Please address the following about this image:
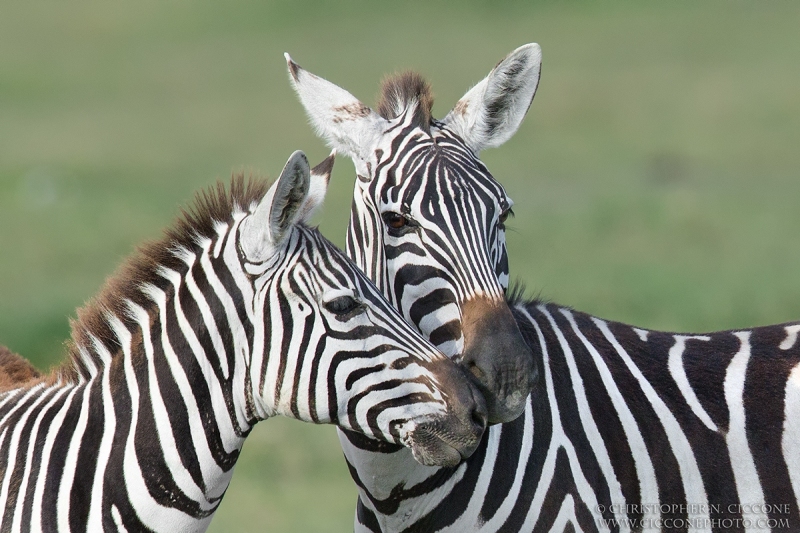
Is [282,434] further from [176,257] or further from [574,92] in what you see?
[574,92]

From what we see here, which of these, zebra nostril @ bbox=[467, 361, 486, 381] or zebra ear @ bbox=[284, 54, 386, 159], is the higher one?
zebra ear @ bbox=[284, 54, 386, 159]

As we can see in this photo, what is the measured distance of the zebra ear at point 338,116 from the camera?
6004 mm

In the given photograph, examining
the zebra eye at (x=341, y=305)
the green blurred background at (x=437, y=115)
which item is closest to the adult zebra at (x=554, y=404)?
the zebra eye at (x=341, y=305)

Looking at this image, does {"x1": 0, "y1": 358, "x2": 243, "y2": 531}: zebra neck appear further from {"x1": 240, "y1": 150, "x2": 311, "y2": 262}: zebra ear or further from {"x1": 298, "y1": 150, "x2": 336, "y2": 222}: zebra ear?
{"x1": 298, "y1": 150, "x2": 336, "y2": 222}: zebra ear

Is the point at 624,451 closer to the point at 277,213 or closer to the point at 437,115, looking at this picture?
the point at 277,213

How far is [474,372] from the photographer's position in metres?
5.09

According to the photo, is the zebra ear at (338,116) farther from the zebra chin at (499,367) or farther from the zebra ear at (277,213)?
the zebra chin at (499,367)

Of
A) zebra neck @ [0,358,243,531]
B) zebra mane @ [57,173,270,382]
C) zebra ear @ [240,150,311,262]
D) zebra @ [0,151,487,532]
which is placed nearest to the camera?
zebra ear @ [240,150,311,262]

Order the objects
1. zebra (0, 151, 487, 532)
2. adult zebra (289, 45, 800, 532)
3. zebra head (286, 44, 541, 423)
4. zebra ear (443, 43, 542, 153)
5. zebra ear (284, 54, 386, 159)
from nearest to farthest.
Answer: zebra (0, 151, 487, 532) → zebra head (286, 44, 541, 423) → adult zebra (289, 45, 800, 532) → zebra ear (284, 54, 386, 159) → zebra ear (443, 43, 542, 153)

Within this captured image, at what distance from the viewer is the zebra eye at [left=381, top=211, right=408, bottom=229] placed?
5.60m

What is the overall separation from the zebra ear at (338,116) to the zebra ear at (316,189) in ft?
0.49

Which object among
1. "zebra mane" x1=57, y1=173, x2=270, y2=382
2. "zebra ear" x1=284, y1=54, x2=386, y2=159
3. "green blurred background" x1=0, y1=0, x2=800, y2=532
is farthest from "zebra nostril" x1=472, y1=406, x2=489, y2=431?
"green blurred background" x1=0, y1=0, x2=800, y2=532

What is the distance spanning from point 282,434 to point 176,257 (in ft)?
30.5

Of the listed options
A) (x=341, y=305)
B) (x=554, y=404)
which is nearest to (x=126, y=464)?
(x=341, y=305)
